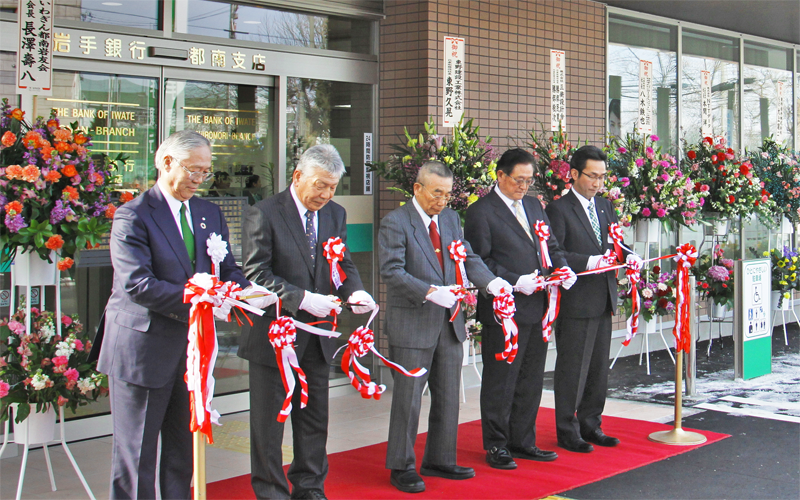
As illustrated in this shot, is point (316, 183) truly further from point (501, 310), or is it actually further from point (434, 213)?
point (501, 310)

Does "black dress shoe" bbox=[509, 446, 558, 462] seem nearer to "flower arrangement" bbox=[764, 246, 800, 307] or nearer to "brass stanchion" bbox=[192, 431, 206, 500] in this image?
"brass stanchion" bbox=[192, 431, 206, 500]

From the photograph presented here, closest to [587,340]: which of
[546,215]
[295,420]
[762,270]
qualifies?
[546,215]

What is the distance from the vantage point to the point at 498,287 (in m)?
4.19

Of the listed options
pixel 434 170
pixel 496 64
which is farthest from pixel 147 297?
pixel 496 64

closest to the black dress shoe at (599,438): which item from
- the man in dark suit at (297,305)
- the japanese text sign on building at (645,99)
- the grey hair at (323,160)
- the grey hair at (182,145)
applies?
the man in dark suit at (297,305)

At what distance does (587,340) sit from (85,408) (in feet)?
10.1

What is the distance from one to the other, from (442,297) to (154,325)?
4.50ft

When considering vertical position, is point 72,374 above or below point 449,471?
above

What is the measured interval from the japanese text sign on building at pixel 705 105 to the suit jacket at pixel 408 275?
6252 mm

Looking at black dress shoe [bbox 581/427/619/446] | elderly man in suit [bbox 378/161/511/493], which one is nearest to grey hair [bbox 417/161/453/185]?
elderly man in suit [bbox 378/161/511/493]

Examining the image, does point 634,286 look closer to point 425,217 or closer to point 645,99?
point 425,217

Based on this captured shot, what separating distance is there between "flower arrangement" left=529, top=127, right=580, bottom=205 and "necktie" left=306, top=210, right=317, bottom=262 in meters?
3.18

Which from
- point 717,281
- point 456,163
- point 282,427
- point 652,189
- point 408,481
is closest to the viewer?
point 282,427

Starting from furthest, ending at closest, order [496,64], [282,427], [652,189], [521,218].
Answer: [652,189] → [496,64] → [521,218] → [282,427]
